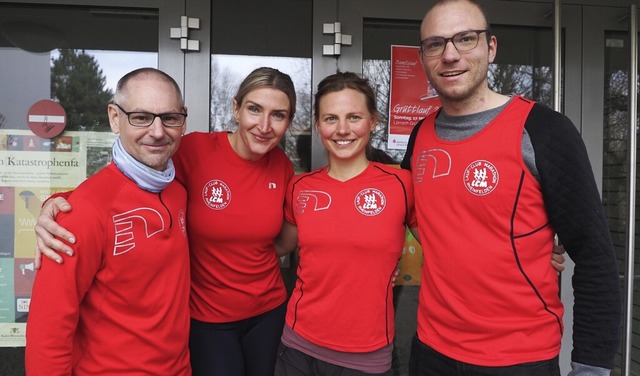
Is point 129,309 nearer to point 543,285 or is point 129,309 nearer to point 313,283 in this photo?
point 313,283

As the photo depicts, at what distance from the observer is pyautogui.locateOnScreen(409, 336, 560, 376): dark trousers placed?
1543 millimetres

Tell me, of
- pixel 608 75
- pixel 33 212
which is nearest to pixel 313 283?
pixel 33 212

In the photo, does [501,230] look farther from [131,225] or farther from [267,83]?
[131,225]

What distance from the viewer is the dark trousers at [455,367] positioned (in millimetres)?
1543

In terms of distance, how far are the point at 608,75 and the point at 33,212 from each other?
3799 millimetres

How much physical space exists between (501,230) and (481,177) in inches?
7.5

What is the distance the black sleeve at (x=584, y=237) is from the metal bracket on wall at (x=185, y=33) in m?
2.13

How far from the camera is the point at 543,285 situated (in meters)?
1.58

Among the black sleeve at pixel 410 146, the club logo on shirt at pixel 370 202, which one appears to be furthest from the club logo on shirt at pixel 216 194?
the black sleeve at pixel 410 146

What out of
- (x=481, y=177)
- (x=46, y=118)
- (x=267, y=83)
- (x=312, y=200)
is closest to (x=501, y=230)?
(x=481, y=177)

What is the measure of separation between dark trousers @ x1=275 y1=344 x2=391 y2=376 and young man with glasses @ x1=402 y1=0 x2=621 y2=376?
1.15 ft

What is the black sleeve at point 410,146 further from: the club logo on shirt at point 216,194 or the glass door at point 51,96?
the glass door at point 51,96

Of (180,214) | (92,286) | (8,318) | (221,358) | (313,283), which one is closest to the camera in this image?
(92,286)

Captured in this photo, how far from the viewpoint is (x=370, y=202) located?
6.41 feet
